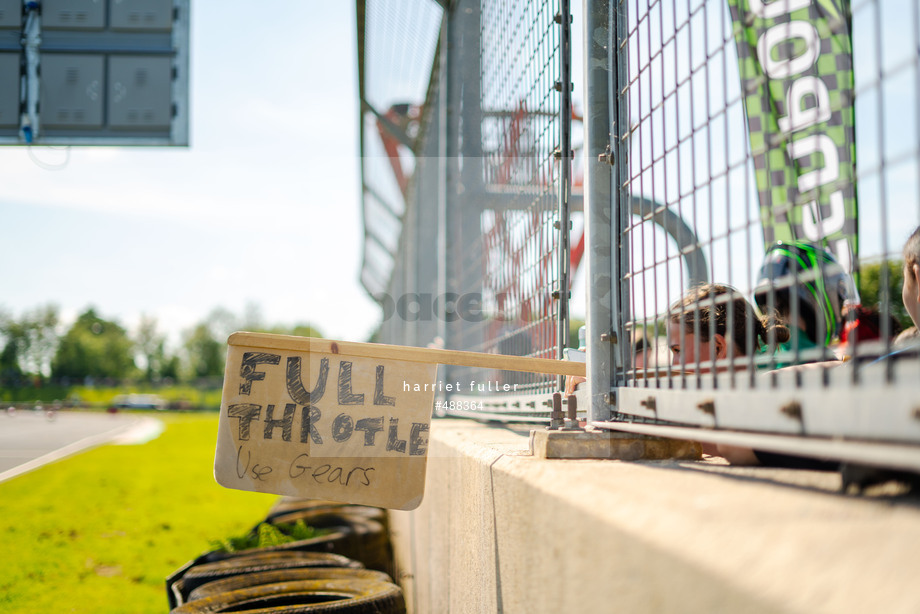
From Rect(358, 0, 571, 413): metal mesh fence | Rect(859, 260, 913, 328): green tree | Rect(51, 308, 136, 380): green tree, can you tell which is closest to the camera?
Rect(859, 260, 913, 328): green tree

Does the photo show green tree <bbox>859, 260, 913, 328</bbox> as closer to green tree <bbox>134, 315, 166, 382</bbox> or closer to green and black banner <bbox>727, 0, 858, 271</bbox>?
green and black banner <bbox>727, 0, 858, 271</bbox>

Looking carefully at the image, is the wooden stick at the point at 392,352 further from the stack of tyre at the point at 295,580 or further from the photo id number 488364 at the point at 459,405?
the photo id number 488364 at the point at 459,405

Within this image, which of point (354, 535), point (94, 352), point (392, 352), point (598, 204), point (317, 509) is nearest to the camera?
point (598, 204)

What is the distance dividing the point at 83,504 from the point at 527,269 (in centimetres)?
961

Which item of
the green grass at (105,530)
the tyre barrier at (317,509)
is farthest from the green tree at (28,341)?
the tyre barrier at (317,509)

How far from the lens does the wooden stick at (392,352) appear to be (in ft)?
5.92

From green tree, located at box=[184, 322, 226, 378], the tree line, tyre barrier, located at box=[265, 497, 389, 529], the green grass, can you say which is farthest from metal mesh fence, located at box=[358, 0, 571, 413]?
green tree, located at box=[184, 322, 226, 378]

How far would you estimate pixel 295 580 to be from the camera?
2.99 m

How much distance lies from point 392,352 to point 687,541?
1213 millimetres

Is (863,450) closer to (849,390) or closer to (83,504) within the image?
(849,390)

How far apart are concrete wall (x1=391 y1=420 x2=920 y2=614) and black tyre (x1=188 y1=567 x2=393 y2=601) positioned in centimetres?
155

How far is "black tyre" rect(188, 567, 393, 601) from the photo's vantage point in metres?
2.93

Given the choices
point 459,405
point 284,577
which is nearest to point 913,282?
point 284,577

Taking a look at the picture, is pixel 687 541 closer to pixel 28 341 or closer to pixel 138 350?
pixel 28 341
